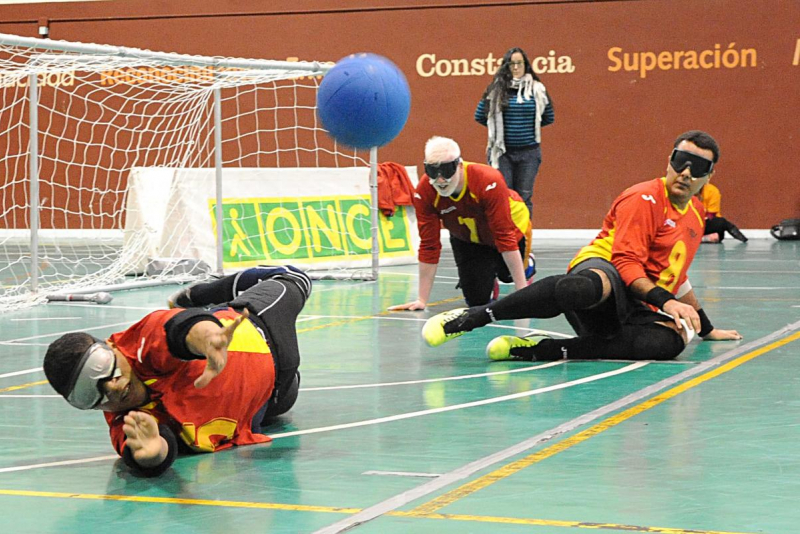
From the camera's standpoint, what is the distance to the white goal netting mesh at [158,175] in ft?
35.4

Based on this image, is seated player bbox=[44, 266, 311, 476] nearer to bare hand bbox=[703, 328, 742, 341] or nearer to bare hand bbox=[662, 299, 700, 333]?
bare hand bbox=[662, 299, 700, 333]

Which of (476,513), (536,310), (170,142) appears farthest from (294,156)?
(476,513)

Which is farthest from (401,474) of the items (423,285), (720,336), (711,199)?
(711,199)

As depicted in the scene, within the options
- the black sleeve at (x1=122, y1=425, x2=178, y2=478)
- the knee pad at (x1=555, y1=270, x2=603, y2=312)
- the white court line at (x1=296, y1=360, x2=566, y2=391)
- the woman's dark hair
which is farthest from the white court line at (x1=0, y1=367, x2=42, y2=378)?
the woman's dark hair

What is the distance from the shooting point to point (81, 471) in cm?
411

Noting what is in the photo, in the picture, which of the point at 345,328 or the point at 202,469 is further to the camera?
the point at 345,328

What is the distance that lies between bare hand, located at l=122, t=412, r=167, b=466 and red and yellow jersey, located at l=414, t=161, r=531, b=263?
3.94 m

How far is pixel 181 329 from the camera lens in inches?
153

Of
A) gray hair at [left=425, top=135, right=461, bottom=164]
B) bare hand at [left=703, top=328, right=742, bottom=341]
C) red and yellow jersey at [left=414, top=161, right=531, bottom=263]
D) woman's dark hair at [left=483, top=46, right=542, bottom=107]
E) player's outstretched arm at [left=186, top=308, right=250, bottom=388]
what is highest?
woman's dark hair at [left=483, top=46, right=542, bottom=107]

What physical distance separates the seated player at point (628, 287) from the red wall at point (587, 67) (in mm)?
10782

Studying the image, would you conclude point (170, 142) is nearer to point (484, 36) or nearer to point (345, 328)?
point (484, 36)

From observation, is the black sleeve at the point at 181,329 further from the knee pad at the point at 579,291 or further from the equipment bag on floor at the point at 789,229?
the equipment bag on floor at the point at 789,229

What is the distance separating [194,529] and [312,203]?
32.3 feet

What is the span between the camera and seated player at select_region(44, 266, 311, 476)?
3850mm
